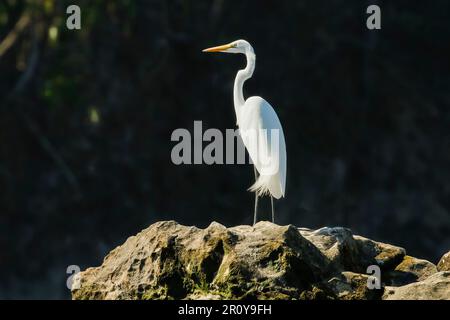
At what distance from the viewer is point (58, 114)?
1496 cm

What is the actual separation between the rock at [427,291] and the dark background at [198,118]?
29.0 feet

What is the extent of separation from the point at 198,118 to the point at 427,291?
33.4 feet

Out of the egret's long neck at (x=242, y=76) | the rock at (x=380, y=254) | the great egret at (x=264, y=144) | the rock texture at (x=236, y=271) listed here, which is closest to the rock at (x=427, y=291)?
the rock texture at (x=236, y=271)

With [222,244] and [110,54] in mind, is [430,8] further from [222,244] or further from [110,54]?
[222,244]

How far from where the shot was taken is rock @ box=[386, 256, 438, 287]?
20.4 feet

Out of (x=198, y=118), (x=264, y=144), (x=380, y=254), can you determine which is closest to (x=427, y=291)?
(x=380, y=254)

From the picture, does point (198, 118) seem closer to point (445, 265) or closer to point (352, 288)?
point (445, 265)

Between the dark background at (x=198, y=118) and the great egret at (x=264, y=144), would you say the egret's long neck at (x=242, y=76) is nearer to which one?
the great egret at (x=264, y=144)

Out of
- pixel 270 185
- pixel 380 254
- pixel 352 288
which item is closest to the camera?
pixel 352 288

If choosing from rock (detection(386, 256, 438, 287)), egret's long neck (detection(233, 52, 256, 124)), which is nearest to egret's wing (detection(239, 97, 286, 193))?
egret's long neck (detection(233, 52, 256, 124))

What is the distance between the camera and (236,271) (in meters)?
5.63

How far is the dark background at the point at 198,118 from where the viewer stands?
14.8 m

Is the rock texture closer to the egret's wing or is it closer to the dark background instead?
the egret's wing

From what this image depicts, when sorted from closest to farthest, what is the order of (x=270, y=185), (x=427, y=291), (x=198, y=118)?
(x=427, y=291), (x=270, y=185), (x=198, y=118)
